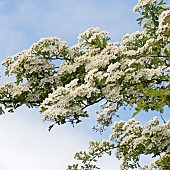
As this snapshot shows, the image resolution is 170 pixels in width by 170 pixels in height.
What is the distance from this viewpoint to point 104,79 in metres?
6.51

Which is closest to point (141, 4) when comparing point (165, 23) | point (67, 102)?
point (165, 23)

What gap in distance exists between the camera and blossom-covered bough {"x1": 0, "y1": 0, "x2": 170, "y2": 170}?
6.45m

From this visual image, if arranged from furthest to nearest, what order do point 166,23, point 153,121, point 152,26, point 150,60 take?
point 152,26 → point 153,121 → point 150,60 → point 166,23

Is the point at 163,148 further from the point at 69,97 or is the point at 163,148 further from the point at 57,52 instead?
the point at 57,52

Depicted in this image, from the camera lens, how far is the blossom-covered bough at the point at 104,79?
645 cm

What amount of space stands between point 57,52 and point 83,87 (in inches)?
76.6

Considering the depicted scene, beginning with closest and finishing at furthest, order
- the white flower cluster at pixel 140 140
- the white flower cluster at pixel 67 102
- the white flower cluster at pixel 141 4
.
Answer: the white flower cluster at pixel 67 102 < the white flower cluster at pixel 140 140 < the white flower cluster at pixel 141 4

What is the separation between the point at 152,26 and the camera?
27.2 ft

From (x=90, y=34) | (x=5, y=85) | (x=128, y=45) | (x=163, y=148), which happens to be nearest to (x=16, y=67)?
(x=5, y=85)

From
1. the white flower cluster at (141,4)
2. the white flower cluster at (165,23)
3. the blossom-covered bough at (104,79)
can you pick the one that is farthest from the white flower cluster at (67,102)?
the white flower cluster at (141,4)

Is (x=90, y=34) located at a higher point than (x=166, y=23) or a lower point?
higher

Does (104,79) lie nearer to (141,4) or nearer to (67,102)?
(67,102)

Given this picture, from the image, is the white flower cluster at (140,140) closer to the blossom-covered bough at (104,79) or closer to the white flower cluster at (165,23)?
the blossom-covered bough at (104,79)

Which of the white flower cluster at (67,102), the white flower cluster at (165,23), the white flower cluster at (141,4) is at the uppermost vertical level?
the white flower cluster at (141,4)
